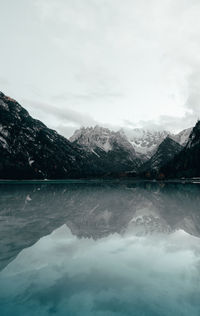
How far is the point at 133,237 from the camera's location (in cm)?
2364

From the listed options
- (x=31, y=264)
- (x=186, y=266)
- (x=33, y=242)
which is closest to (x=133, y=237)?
(x=186, y=266)

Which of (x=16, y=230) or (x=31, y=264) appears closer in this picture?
(x=31, y=264)

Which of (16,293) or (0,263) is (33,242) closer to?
(0,263)

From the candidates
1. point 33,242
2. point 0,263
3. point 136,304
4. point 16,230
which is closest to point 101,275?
point 136,304

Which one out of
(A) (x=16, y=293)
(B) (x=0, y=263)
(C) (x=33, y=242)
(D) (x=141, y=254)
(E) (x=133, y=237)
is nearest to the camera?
(A) (x=16, y=293)

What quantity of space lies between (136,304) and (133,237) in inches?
518

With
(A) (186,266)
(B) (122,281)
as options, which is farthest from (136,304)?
(A) (186,266)

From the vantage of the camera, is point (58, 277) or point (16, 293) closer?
point (16, 293)

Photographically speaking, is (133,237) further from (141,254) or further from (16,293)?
(16,293)

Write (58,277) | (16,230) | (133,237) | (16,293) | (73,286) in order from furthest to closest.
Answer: (16,230), (133,237), (58,277), (73,286), (16,293)

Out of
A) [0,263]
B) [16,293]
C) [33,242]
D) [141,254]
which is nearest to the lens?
[16,293]

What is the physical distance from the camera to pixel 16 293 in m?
11.5

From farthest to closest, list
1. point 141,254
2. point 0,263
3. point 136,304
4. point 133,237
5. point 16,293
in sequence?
point 133,237 < point 141,254 < point 0,263 < point 16,293 < point 136,304

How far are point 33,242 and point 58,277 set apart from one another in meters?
8.12
